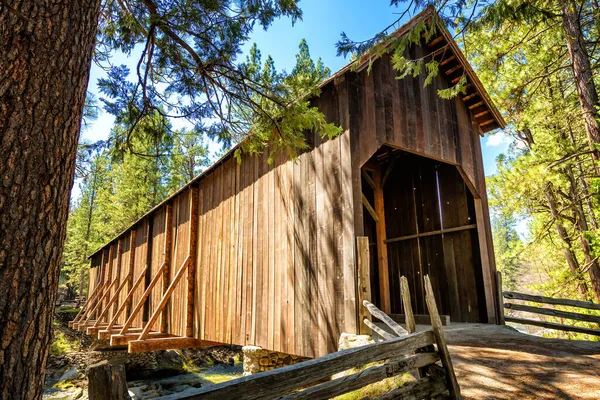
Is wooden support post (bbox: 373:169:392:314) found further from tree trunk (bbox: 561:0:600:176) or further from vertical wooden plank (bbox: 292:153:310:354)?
tree trunk (bbox: 561:0:600:176)

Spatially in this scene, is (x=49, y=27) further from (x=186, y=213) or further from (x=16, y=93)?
(x=186, y=213)

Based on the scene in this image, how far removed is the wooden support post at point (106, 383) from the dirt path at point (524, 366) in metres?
3.17

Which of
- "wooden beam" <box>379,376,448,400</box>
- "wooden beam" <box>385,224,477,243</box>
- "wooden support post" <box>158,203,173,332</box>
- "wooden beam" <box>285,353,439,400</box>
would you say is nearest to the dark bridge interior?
"wooden beam" <box>385,224,477,243</box>

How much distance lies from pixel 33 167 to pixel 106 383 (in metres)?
1.16

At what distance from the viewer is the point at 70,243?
93.6 ft

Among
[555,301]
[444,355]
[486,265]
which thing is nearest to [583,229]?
[555,301]

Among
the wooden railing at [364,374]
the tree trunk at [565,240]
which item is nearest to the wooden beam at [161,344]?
the wooden railing at [364,374]

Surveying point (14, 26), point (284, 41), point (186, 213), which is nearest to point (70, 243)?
point (186, 213)

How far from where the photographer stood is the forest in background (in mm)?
4758

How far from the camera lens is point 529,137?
1373 centimetres

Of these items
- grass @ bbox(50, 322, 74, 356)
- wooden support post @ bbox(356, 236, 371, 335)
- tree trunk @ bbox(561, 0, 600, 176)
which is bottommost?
grass @ bbox(50, 322, 74, 356)

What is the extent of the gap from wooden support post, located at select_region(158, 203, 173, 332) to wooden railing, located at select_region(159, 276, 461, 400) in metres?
7.43

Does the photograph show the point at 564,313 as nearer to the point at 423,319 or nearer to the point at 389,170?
the point at 423,319

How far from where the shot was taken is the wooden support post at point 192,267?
8.97 m
